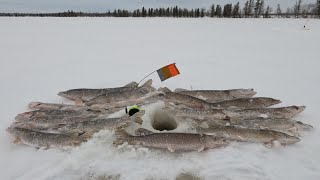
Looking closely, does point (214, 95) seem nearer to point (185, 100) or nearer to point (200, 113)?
point (185, 100)

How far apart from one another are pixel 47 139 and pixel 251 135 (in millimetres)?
3238

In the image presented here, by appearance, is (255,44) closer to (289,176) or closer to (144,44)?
(144,44)


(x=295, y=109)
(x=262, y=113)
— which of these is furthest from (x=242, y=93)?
(x=295, y=109)

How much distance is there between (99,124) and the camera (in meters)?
4.84

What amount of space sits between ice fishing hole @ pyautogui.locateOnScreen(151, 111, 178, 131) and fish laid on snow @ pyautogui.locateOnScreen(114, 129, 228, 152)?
106 centimetres

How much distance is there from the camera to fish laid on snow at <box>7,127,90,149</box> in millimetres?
4582

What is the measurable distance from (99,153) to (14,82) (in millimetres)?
4914

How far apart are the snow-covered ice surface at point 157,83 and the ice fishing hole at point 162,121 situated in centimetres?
23

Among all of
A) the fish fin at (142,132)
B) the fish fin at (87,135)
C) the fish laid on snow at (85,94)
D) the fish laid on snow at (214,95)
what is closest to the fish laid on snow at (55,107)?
the fish laid on snow at (85,94)

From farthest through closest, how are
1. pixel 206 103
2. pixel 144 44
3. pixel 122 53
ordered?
pixel 144 44, pixel 122 53, pixel 206 103

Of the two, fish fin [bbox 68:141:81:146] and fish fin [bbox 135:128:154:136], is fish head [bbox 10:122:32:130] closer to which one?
fish fin [bbox 68:141:81:146]

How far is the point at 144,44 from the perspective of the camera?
1459cm

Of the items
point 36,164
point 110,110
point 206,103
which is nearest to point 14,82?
point 110,110

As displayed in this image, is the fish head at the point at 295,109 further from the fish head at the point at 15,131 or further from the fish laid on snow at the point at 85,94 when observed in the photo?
the fish head at the point at 15,131
